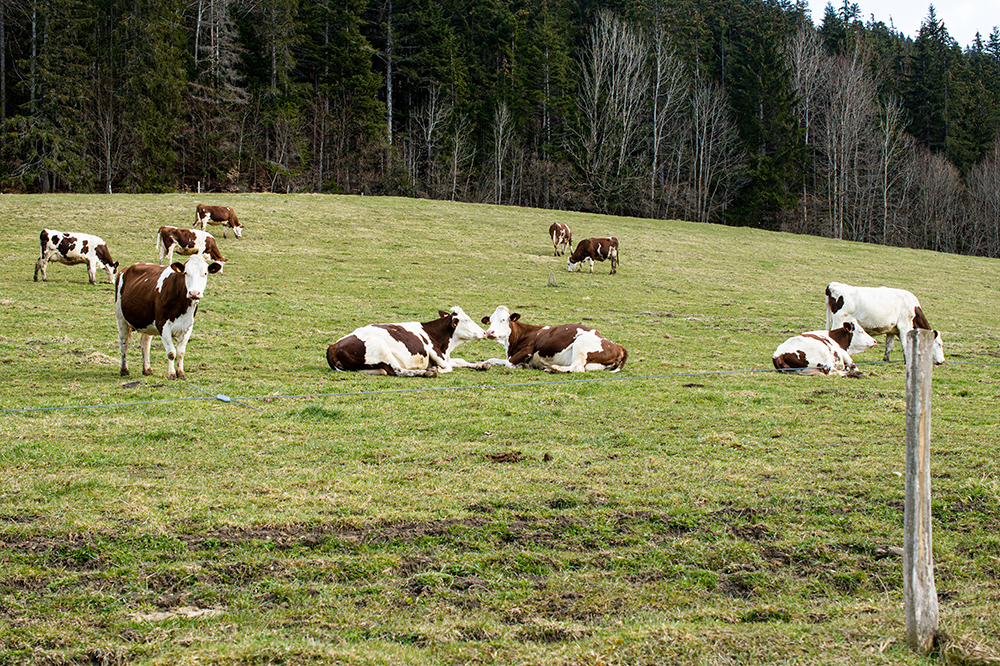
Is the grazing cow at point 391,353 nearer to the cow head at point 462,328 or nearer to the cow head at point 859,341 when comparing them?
the cow head at point 462,328

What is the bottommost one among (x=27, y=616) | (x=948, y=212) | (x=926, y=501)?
(x=27, y=616)

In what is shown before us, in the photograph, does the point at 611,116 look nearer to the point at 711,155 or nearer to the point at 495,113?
the point at 495,113

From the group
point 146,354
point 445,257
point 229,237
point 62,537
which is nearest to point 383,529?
point 62,537

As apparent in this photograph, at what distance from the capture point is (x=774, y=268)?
1361 inches

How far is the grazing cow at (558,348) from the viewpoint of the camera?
519 inches

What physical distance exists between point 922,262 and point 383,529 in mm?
42493

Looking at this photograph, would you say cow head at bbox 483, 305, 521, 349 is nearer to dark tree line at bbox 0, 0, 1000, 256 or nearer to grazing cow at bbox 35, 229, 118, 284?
grazing cow at bbox 35, 229, 118, 284

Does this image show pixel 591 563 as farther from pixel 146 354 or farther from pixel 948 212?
pixel 948 212

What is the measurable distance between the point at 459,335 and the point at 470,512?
7.75 meters

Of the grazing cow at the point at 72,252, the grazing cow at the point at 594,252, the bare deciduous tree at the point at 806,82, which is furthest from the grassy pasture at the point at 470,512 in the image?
the bare deciduous tree at the point at 806,82

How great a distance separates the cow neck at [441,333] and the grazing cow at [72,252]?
11.9 meters

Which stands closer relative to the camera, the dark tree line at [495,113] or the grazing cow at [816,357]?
the grazing cow at [816,357]

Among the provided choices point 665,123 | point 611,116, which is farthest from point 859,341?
point 665,123

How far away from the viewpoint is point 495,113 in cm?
6744
